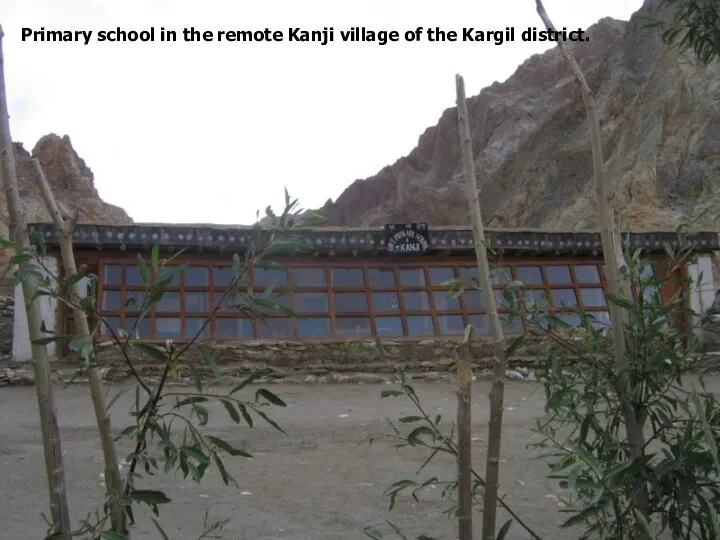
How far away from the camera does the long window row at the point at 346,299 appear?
10.7 meters

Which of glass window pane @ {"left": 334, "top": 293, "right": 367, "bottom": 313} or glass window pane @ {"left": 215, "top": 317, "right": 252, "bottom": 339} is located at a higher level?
glass window pane @ {"left": 334, "top": 293, "right": 367, "bottom": 313}

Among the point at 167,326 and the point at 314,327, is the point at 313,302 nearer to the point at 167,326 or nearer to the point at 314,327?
the point at 314,327

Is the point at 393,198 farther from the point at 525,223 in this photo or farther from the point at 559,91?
the point at 525,223

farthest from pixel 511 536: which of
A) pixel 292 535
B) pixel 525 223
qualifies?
pixel 525 223

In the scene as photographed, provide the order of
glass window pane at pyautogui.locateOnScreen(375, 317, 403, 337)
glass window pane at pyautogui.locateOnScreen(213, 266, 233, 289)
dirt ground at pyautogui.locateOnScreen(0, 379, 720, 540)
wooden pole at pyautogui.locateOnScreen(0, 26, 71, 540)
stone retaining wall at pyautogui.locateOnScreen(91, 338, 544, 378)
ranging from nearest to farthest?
wooden pole at pyautogui.locateOnScreen(0, 26, 71, 540), dirt ground at pyautogui.locateOnScreen(0, 379, 720, 540), stone retaining wall at pyautogui.locateOnScreen(91, 338, 544, 378), glass window pane at pyautogui.locateOnScreen(213, 266, 233, 289), glass window pane at pyautogui.locateOnScreen(375, 317, 403, 337)

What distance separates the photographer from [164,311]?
35.1 ft

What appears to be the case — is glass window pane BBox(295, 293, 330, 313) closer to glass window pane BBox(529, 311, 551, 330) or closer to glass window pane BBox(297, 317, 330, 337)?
glass window pane BBox(297, 317, 330, 337)

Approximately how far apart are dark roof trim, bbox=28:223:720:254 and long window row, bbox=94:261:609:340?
1.32 feet

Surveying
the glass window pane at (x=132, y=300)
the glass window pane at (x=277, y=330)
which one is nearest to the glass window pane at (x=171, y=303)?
the glass window pane at (x=132, y=300)

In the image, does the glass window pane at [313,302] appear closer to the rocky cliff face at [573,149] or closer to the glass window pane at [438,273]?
the glass window pane at [438,273]

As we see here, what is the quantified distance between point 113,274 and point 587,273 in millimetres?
7875

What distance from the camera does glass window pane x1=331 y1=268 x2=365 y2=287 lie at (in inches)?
452

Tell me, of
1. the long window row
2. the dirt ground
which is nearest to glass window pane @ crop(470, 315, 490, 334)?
the long window row

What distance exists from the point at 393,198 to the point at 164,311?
162ft
